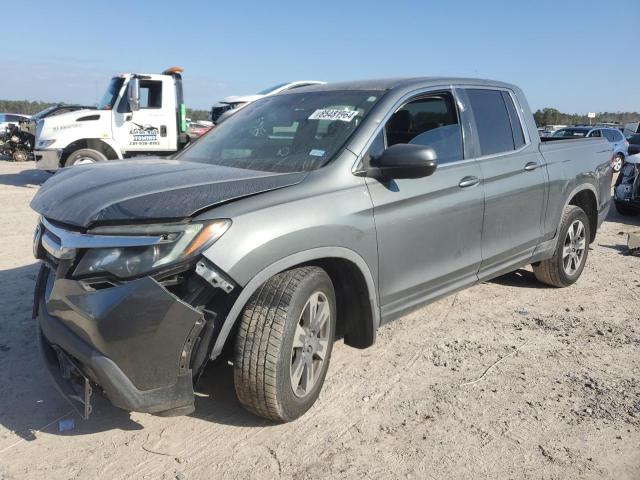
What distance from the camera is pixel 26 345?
12.2 feet

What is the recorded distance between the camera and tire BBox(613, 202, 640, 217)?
9.58 metres

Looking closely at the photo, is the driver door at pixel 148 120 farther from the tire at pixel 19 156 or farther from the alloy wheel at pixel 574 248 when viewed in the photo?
the tire at pixel 19 156

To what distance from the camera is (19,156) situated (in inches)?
733

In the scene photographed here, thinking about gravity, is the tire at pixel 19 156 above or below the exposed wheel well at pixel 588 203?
below

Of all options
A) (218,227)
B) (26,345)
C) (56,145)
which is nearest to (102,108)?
(56,145)

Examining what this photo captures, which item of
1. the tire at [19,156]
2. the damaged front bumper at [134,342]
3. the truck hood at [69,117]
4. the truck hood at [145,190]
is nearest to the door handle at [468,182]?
the truck hood at [145,190]

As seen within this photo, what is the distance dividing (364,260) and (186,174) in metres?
1.07

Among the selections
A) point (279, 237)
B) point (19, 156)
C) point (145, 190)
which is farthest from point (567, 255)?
point (19, 156)

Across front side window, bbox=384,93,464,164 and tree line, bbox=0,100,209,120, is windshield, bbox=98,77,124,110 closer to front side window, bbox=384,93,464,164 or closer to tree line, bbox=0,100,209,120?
front side window, bbox=384,93,464,164

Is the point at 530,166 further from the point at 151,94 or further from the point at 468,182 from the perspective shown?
the point at 151,94

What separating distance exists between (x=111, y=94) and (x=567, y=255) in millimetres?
9755

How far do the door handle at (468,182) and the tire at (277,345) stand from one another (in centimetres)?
134

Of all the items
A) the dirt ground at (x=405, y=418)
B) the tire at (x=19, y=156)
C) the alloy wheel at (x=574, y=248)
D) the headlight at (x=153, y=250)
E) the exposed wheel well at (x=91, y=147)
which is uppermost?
the headlight at (x=153, y=250)

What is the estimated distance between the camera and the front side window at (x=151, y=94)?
1153 cm
